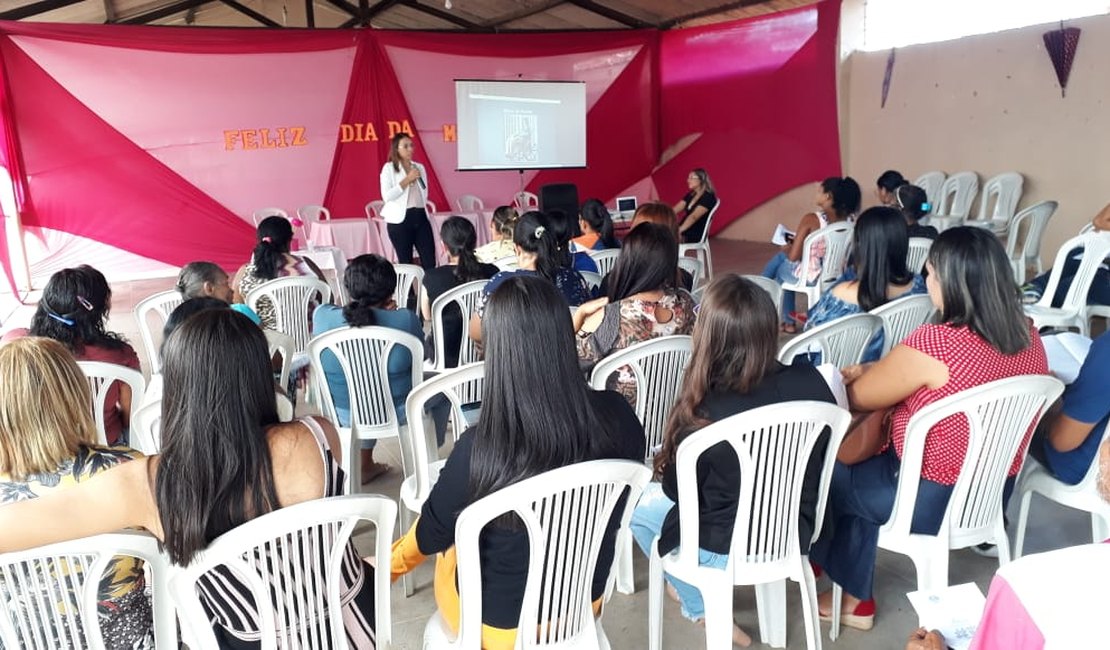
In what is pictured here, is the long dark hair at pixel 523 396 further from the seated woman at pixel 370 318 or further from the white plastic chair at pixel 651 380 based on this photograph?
the seated woman at pixel 370 318

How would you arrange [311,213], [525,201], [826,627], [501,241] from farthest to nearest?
[525,201] → [311,213] → [501,241] → [826,627]

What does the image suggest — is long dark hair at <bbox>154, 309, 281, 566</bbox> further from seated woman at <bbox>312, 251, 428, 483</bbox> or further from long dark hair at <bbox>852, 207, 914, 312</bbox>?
long dark hair at <bbox>852, 207, 914, 312</bbox>

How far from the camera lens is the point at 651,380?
7.78 feet

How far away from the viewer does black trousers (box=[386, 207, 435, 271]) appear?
241 inches

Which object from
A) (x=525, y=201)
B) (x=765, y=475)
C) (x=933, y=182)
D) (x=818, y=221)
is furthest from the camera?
(x=525, y=201)

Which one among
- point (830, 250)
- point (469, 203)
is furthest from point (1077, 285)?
point (469, 203)

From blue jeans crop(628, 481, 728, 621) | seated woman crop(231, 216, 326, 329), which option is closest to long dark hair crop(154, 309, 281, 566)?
blue jeans crop(628, 481, 728, 621)

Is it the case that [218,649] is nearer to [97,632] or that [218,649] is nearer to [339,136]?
[97,632]

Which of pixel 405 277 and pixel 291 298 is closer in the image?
pixel 291 298

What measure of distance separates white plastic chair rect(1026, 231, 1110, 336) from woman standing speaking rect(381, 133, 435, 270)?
166 inches

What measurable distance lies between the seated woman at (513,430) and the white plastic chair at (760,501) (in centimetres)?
32

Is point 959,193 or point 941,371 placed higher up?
point 959,193

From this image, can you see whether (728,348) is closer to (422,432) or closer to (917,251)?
(422,432)

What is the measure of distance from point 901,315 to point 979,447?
112 cm
